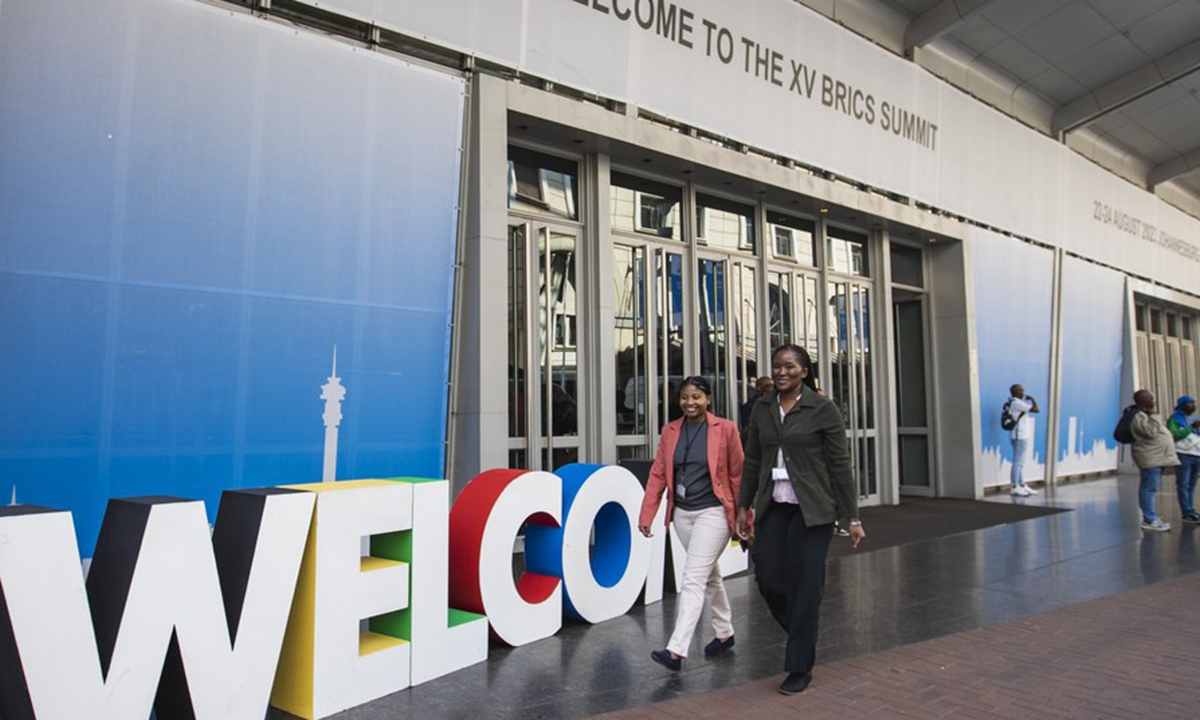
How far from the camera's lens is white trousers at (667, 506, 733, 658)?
4613mm

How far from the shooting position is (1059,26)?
14359mm

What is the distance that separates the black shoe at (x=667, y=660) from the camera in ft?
15.1

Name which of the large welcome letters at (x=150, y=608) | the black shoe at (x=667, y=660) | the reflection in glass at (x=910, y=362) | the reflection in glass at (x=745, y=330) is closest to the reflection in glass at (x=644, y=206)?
the reflection in glass at (x=745, y=330)

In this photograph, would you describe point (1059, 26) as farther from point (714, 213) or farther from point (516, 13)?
point (516, 13)

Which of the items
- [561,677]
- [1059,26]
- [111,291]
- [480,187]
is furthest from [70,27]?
[1059,26]

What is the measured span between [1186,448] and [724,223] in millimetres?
6333

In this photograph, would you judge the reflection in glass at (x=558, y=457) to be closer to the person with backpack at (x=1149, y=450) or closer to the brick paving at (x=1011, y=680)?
the brick paving at (x=1011, y=680)

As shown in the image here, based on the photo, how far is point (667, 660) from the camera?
4602 mm

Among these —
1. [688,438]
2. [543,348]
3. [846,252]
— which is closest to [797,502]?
[688,438]

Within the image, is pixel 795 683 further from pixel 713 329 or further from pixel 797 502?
pixel 713 329

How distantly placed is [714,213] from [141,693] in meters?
8.98

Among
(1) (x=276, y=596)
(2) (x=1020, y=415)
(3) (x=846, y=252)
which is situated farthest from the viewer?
(2) (x=1020, y=415)

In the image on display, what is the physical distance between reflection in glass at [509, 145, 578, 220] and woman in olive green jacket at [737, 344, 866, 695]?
4.95 meters

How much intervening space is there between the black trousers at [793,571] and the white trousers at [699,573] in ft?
0.86
